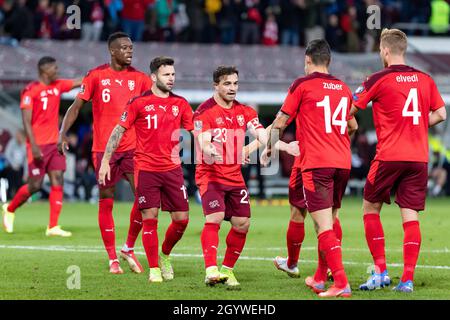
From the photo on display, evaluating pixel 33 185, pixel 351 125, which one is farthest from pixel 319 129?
pixel 33 185

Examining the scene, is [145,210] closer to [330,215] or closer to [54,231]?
[330,215]

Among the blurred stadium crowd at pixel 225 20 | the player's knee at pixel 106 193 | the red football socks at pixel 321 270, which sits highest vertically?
the blurred stadium crowd at pixel 225 20

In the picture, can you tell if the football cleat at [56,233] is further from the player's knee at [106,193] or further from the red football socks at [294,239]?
the red football socks at [294,239]

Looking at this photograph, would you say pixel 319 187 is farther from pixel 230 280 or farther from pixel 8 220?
pixel 8 220

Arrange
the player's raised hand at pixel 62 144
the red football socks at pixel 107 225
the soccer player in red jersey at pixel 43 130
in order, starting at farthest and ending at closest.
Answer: the soccer player in red jersey at pixel 43 130, the player's raised hand at pixel 62 144, the red football socks at pixel 107 225

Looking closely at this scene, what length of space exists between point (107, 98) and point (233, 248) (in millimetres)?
2811

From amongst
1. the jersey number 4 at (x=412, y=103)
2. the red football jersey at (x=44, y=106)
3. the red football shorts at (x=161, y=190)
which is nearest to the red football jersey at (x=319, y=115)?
the jersey number 4 at (x=412, y=103)

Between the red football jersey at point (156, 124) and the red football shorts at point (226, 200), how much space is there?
0.79 meters

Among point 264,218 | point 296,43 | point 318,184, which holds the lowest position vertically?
point 264,218

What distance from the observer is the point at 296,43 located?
3653cm

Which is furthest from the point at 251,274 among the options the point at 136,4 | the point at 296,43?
the point at 296,43

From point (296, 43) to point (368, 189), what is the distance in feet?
83.2

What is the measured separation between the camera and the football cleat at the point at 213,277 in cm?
1125

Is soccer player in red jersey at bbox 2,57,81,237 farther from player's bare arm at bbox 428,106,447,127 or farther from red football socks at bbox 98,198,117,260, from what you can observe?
player's bare arm at bbox 428,106,447,127
